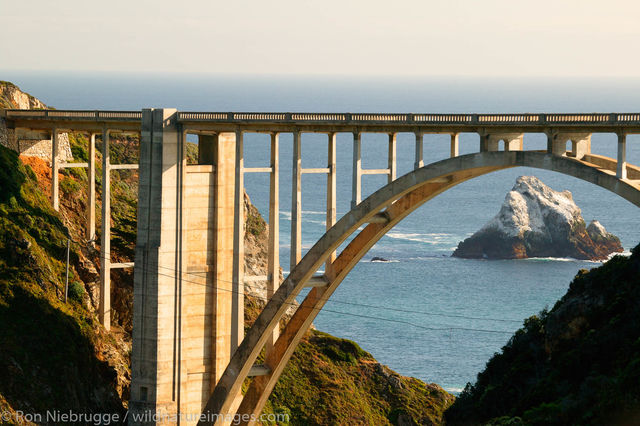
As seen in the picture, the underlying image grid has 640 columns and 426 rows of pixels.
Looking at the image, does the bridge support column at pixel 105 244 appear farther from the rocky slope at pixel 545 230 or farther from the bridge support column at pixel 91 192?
the rocky slope at pixel 545 230

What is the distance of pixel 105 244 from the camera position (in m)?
61.1

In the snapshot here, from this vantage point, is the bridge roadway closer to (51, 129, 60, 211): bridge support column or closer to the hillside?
the hillside

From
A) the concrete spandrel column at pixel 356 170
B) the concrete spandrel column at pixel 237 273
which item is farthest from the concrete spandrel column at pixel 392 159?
the concrete spandrel column at pixel 237 273

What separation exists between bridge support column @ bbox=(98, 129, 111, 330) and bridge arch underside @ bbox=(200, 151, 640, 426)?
8821mm

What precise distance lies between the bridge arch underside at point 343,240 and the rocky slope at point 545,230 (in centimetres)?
9486

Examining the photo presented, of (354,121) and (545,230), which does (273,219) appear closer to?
(354,121)

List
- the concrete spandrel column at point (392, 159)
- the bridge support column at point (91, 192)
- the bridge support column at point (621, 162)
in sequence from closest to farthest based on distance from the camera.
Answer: the bridge support column at point (621, 162) < the concrete spandrel column at point (392, 159) < the bridge support column at point (91, 192)

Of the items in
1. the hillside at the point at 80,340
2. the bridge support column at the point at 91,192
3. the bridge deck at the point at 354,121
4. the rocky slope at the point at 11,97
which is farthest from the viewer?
the rocky slope at the point at 11,97

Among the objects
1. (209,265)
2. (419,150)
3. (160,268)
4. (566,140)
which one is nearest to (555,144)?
(566,140)

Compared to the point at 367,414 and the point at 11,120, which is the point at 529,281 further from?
the point at 11,120

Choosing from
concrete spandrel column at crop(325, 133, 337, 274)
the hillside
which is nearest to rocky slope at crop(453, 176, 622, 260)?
the hillside

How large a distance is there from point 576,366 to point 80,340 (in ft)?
86.6

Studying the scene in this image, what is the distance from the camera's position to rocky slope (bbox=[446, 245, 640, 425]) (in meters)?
40.3

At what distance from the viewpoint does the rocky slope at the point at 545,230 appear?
150375mm
